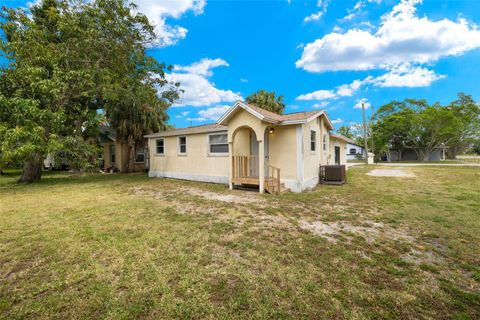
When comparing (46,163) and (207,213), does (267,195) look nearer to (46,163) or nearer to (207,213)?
(207,213)

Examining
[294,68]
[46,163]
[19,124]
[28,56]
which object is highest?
[294,68]

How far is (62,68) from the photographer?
991 centimetres

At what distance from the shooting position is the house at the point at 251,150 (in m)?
7.91

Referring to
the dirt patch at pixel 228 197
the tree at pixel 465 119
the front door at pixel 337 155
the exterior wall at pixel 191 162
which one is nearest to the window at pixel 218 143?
the exterior wall at pixel 191 162

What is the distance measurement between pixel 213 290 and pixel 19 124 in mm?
11252

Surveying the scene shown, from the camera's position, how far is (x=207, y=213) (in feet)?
17.5

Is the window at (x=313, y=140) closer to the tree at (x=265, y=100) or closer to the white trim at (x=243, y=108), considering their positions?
the white trim at (x=243, y=108)

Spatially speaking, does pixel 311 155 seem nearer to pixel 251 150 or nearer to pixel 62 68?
pixel 251 150

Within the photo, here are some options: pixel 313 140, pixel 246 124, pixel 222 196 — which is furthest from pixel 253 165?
pixel 313 140

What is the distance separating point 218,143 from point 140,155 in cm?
1036

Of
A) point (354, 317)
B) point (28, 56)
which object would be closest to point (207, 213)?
point (354, 317)

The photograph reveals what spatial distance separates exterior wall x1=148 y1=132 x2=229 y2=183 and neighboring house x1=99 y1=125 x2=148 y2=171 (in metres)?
4.24

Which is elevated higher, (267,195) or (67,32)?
(67,32)

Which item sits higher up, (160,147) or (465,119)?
(465,119)
